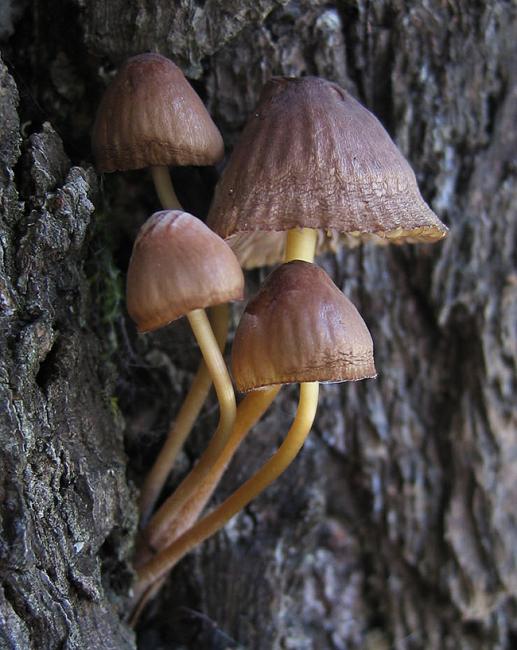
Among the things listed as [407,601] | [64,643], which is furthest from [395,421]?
[64,643]

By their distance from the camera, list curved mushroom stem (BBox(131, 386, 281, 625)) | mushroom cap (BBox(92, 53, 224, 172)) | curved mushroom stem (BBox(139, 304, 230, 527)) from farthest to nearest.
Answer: curved mushroom stem (BBox(139, 304, 230, 527)) → curved mushroom stem (BBox(131, 386, 281, 625)) → mushroom cap (BBox(92, 53, 224, 172))

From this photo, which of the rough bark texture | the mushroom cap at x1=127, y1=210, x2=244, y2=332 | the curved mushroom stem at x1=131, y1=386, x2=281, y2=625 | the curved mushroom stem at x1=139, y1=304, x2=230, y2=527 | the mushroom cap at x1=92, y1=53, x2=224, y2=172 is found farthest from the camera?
the curved mushroom stem at x1=139, y1=304, x2=230, y2=527

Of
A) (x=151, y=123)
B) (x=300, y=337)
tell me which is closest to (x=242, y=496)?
(x=300, y=337)

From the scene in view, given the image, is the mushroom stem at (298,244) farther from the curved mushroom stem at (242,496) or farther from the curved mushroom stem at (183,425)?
the curved mushroom stem at (242,496)

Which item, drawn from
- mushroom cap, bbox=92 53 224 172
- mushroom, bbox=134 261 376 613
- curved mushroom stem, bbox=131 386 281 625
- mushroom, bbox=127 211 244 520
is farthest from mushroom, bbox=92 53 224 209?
curved mushroom stem, bbox=131 386 281 625

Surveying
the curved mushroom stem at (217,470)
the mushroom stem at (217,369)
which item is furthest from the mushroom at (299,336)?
the curved mushroom stem at (217,470)

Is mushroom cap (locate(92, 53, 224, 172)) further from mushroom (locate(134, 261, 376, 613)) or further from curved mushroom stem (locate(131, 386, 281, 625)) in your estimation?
curved mushroom stem (locate(131, 386, 281, 625))

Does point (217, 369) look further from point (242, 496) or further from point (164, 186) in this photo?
point (164, 186)
